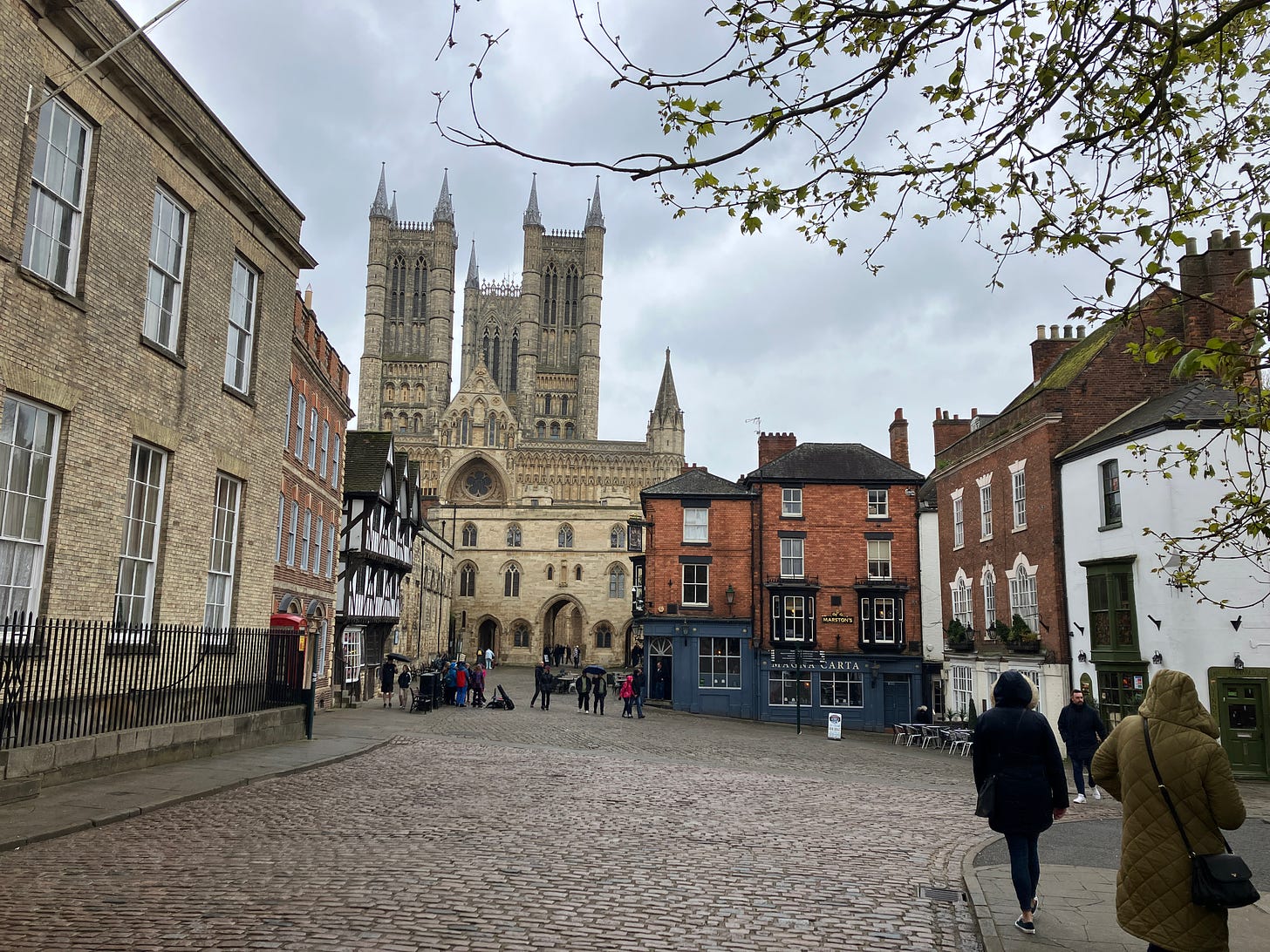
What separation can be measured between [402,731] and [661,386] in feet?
264

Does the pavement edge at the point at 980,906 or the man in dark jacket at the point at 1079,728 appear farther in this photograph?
the man in dark jacket at the point at 1079,728

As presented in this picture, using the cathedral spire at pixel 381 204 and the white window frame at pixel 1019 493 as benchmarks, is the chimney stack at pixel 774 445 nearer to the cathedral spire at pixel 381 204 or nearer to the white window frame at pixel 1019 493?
the white window frame at pixel 1019 493

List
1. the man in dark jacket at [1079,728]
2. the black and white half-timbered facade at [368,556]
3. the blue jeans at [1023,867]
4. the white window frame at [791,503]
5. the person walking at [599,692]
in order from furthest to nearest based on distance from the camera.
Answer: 1. the white window frame at [791,503]
2. the person walking at [599,692]
3. the black and white half-timbered facade at [368,556]
4. the man in dark jacket at [1079,728]
5. the blue jeans at [1023,867]

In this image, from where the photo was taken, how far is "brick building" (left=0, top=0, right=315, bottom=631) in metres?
10.9

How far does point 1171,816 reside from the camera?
16.1ft

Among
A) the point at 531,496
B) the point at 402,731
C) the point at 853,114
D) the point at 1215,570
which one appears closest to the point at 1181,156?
the point at 853,114

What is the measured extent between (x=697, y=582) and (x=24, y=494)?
26.9 meters

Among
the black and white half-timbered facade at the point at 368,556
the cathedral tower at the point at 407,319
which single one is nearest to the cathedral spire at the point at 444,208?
the cathedral tower at the point at 407,319

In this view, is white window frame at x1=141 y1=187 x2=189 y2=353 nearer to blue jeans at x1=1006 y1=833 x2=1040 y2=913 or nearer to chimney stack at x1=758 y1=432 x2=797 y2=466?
blue jeans at x1=1006 y1=833 x2=1040 y2=913

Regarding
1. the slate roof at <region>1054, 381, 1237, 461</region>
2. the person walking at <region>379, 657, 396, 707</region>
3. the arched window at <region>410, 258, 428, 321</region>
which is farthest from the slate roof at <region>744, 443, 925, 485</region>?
the arched window at <region>410, 258, 428, 321</region>

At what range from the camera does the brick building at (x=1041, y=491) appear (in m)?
22.7

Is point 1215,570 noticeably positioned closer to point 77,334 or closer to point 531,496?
point 77,334

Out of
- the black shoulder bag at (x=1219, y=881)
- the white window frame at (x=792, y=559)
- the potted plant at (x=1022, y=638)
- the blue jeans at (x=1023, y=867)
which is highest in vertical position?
the white window frame at (x=792, y=559)

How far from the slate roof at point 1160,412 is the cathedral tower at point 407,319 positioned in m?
83.0
